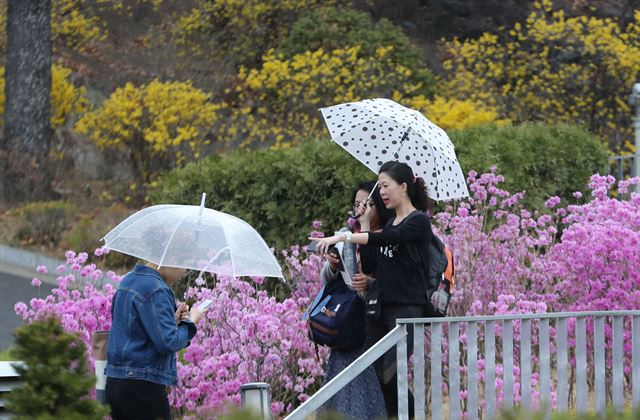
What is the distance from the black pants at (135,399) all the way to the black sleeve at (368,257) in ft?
4.27

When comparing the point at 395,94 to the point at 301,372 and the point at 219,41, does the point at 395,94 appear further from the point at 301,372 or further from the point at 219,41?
the point at 301,372

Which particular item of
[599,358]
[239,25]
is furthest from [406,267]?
[239,25]

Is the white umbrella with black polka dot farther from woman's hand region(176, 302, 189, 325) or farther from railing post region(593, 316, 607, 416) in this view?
woman's hand region(176, 302, 189, 325)

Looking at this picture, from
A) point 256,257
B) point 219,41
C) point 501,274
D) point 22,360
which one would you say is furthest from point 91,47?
point 22,360

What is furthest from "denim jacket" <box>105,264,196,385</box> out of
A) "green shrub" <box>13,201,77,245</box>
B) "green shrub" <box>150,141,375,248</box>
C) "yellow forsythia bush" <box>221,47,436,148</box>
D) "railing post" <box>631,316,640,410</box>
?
"yellow forsythia bush" <box>221,47,436,148</box>

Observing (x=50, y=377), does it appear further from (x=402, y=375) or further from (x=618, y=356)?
(x=618, y=356)

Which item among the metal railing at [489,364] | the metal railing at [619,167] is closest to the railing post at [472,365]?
the metal railing at [489,364]

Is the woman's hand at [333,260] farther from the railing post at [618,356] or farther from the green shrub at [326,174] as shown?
the green shrub at [326,174]

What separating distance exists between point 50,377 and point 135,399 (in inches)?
71.3

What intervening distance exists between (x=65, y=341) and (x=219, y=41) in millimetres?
16868

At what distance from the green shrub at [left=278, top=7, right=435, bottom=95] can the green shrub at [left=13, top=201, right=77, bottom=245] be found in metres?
4.32

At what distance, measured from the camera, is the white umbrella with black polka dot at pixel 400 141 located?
6781mm

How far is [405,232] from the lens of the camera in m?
5.84

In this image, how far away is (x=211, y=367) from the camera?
6.28 m
